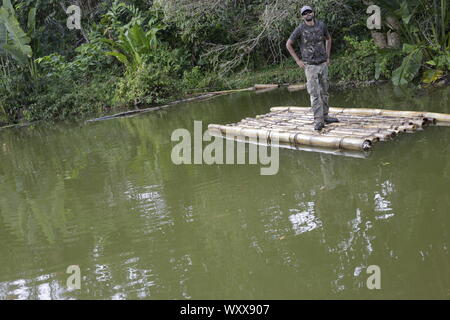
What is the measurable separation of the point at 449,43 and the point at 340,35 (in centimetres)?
478

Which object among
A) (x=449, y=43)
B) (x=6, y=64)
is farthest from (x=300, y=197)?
(x=6, y=64)

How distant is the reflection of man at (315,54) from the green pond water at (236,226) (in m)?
Answer: 0.77

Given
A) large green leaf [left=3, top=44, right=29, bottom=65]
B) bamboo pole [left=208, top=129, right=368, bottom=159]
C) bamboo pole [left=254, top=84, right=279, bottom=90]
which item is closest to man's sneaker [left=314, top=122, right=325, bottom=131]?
bamboo pole [left=208, top=129, right=368, bottom=159]

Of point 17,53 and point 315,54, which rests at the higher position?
point 17,53

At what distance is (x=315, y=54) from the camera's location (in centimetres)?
688

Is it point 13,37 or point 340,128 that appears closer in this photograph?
point 340,128

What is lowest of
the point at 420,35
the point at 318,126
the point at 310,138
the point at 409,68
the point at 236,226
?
the point at 236,226

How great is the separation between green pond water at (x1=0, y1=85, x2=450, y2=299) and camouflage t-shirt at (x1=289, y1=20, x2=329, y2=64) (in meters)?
1.30

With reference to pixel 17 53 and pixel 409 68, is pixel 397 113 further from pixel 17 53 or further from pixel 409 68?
pixel 17 53

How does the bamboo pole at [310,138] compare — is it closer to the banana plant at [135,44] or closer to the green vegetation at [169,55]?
the green vegetation at [169,55]

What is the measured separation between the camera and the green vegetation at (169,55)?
1197cm

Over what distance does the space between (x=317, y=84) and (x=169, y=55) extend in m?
8.61

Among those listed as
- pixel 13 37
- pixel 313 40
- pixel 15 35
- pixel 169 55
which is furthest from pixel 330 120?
pixel 13 37

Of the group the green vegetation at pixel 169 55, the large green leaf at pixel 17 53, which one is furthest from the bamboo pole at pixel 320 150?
the large green leaf at pixel 17 53
